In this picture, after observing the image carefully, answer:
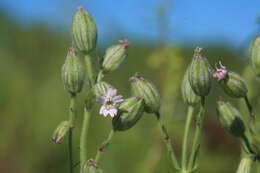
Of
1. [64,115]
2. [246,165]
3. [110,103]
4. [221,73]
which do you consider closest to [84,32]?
[110,103]

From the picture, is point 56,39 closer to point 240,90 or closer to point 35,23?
point 35,23

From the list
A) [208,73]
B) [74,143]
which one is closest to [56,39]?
[74,143]

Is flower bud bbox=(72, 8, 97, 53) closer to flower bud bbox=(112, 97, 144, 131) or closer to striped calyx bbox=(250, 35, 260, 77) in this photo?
flower bud bbox=(112, 97, 144, 131)

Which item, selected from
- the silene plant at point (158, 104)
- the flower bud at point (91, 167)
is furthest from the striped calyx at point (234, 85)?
the flower bud at point (91, 167)

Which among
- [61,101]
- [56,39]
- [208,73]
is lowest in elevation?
[61,101]

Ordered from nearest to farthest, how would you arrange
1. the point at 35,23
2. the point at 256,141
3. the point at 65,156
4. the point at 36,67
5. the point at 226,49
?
the point at 256,141 < the point at 65,156 < the point at 36,67 < the point at 35,23 < the point at 226,49

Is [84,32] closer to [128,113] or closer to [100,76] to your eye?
[100,76]

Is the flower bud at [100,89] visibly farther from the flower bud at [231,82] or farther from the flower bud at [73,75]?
the flower bud at [231,82]
